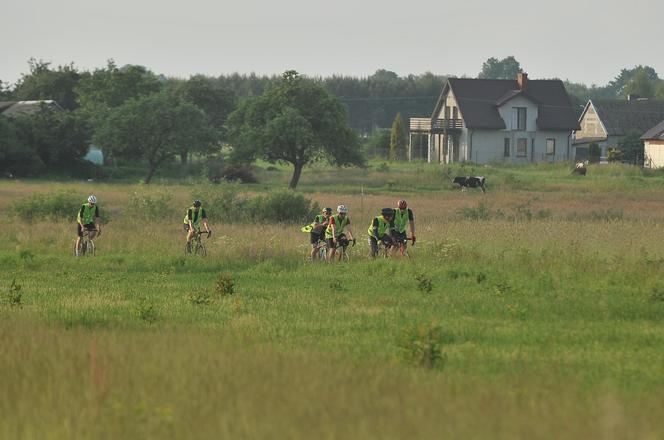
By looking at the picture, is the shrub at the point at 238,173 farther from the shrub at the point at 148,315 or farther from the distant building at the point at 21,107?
the shrub at the point at 148,315

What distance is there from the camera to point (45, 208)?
130 ft

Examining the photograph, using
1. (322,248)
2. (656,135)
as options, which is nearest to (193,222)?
(322,248)

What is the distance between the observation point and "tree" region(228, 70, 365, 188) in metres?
61.8

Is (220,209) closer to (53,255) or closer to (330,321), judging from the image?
(53,255)

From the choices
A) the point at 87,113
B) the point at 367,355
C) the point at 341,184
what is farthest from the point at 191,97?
the point at 367,355

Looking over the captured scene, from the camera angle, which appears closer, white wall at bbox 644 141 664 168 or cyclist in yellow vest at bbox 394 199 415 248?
cyclist in yellow vest at bbox 394 199 415 248

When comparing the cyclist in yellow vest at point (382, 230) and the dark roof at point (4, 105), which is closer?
the cyclist in yellow vest at point (382, 230)

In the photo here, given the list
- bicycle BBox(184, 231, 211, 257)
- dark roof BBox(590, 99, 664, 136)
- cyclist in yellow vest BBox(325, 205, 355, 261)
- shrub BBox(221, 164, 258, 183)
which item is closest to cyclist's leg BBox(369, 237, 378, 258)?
cyclist in yellow vest BBox(325, 205, 355, 261)

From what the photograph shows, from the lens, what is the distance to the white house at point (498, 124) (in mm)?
94125

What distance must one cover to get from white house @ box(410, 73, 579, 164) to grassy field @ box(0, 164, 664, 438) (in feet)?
196

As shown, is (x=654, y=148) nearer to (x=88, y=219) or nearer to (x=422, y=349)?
(x=88, y=219)

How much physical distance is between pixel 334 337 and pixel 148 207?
26793 mm

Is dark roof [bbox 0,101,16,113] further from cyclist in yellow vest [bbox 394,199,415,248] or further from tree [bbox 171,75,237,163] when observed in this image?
cyclist in yellow vest [bbox 394,199,415,248]

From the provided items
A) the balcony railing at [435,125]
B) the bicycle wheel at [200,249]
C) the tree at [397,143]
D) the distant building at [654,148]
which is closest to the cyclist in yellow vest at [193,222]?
the bicycle wheel at [200,249]
